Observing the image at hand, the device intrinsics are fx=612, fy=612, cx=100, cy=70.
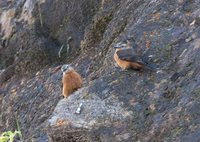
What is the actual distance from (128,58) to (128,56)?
7 cm

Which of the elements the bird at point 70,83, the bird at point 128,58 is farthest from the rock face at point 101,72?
the bird at point 70,83

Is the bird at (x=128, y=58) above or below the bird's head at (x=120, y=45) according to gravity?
below

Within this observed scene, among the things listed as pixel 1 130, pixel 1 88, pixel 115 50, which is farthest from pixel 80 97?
pixel 1 88

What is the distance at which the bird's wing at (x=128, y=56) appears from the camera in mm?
9711

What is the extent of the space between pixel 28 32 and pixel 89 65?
11.9 feet

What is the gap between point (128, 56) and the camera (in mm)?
9789

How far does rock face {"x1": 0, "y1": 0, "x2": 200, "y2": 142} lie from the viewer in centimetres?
838

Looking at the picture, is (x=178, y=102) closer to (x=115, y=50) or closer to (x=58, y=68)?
(x=115, y=50)

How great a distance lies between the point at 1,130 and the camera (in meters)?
13.6

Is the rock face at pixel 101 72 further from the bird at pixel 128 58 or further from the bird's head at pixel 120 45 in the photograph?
the bird's head at pixel 120 45

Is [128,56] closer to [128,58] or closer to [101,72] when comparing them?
[128,58]

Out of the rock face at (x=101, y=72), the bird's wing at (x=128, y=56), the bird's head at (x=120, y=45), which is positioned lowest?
the rock face at (x=101, y=72)

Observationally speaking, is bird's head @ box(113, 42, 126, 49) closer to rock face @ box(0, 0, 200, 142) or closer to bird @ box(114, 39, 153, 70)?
bird @ box(114, 39, 153, 70)

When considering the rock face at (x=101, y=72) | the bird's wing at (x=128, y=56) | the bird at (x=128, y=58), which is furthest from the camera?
the bird's wing at (x=128, y=56)
